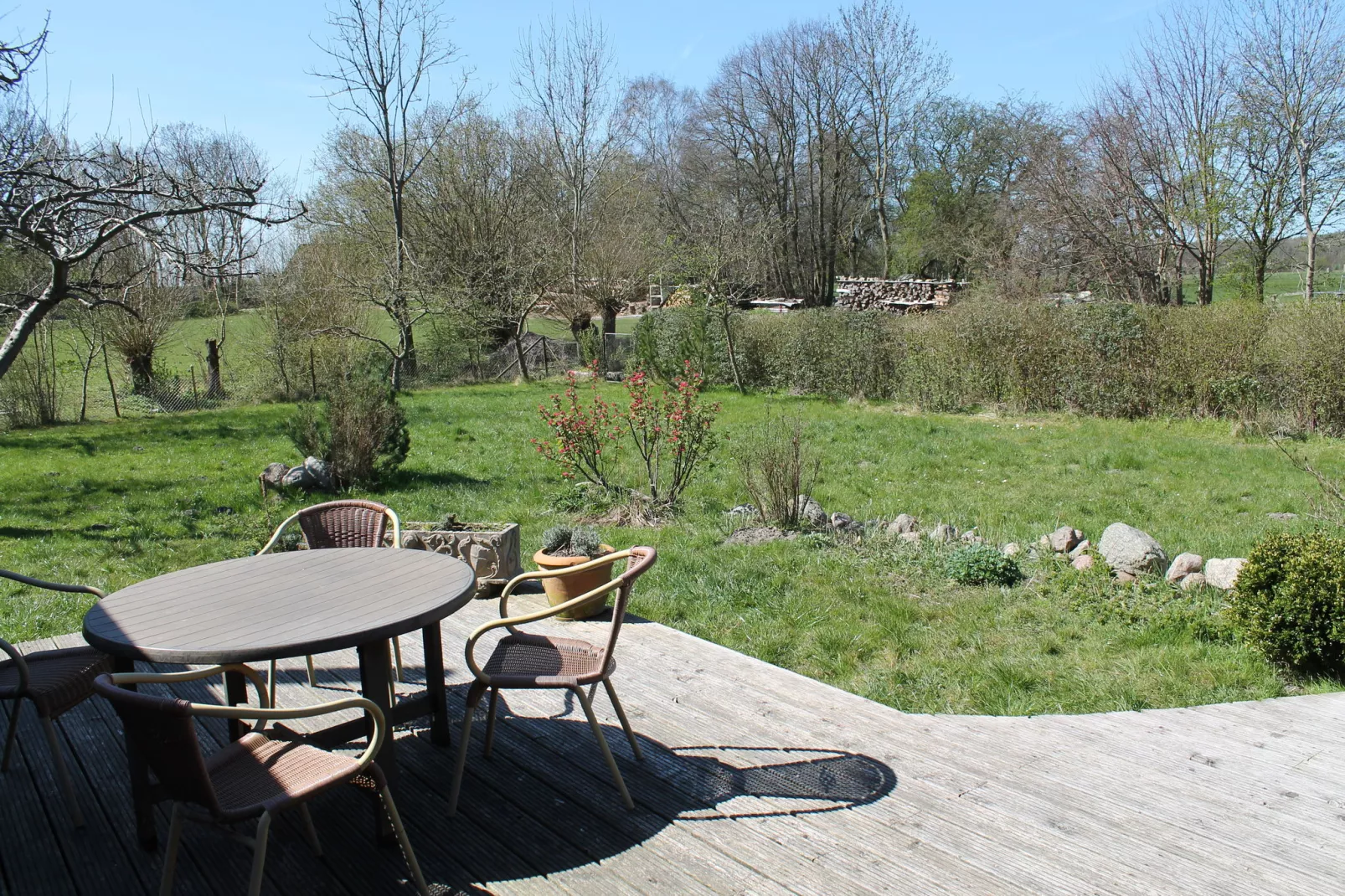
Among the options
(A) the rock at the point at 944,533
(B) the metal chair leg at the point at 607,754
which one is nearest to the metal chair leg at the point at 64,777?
(B) the metal chair leg at the point at 607,754

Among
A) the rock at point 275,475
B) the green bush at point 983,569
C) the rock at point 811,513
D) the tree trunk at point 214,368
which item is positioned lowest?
the green bush at point 983,569

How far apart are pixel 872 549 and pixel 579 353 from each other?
16131mm

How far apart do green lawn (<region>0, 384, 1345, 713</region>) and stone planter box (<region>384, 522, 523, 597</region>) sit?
886mm

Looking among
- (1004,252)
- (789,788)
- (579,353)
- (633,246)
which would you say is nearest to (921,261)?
(1004,252)

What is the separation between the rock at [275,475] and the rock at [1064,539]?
6.67 metres

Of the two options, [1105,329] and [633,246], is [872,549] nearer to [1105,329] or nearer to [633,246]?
[1105,329]

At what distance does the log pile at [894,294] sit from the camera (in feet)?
70.1

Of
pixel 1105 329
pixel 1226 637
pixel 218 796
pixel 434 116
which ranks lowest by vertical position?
pixel 1226 637

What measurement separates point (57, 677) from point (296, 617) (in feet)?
3.17

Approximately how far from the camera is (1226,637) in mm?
4270

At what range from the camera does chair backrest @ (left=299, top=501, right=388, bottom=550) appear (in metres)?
3.73

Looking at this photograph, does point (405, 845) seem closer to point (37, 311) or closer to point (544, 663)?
point (544, 663)

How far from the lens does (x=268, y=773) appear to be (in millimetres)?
2199

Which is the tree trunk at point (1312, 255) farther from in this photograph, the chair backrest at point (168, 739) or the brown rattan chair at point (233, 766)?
the chair backrest at point (168, 739)
